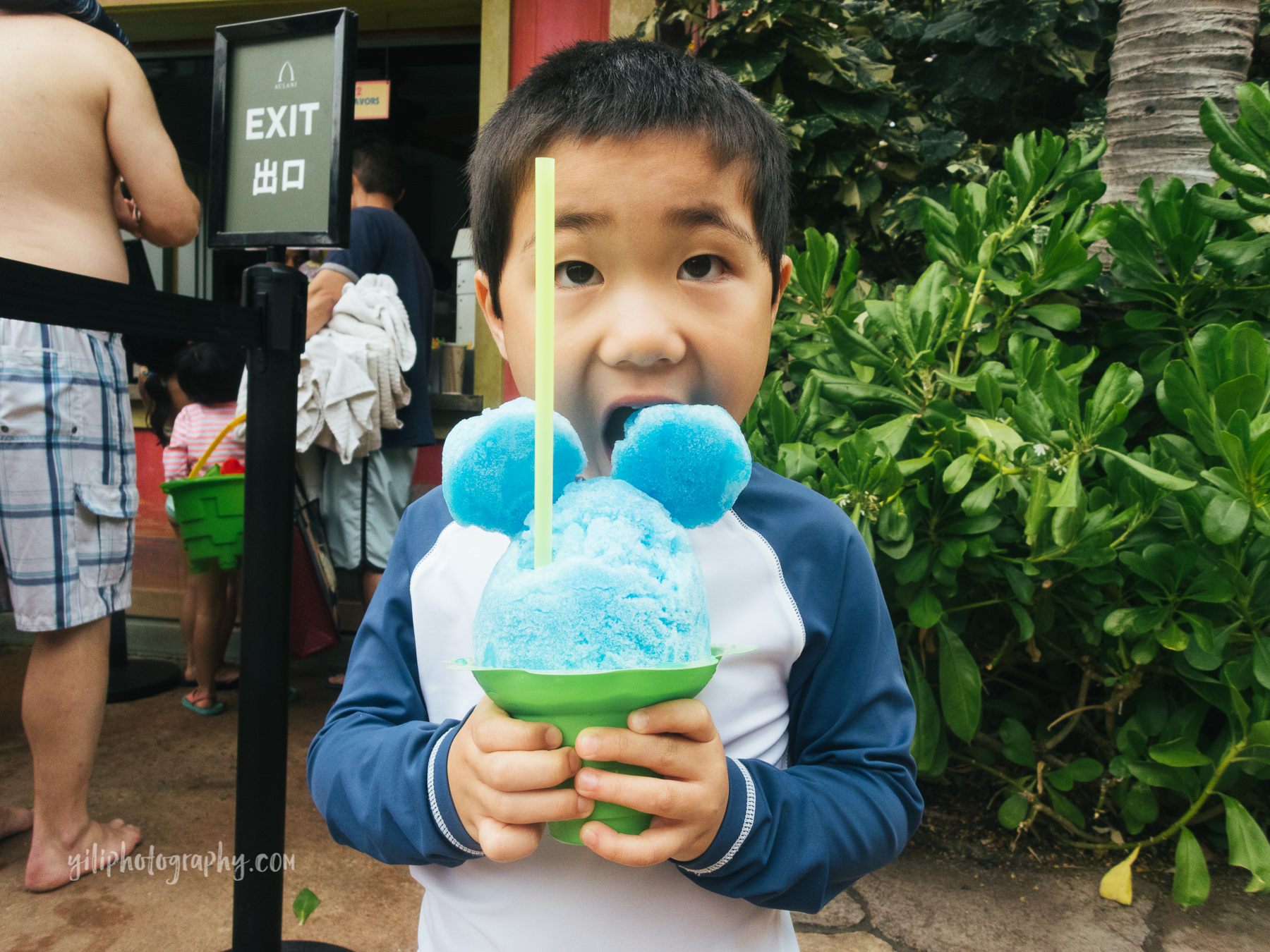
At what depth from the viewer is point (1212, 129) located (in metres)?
1.88

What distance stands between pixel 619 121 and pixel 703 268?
0.16 m

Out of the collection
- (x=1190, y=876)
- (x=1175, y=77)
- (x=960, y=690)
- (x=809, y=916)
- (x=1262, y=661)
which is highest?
(x=1175, y=77)

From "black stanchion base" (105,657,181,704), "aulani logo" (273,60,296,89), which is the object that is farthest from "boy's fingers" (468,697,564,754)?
"black stanchion base" (105,657,181,704)

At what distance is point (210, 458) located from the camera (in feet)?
10.2

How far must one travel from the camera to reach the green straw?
0.56 m

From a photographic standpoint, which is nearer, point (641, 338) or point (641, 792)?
point (641, 792)

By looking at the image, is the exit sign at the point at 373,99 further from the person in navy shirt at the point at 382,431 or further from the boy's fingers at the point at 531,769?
the boy's fingers at the point at 531,769

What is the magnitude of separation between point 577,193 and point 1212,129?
179 centimetres

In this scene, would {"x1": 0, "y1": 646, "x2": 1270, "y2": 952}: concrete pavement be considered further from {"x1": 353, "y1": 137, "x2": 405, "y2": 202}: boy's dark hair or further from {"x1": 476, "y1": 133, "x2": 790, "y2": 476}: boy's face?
{"x1": 353, "y1": 137, "x2": 405, "y2": 202}: boy's dark hair

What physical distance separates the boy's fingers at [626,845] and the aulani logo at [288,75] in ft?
4.39

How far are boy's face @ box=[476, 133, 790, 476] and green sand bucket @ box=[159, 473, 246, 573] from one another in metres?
2.20

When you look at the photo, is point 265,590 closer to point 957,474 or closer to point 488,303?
point 488,303

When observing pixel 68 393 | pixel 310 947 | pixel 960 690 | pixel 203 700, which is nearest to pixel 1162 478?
pixel 960 690

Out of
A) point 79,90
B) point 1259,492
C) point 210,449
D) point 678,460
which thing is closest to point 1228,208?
point 1259,492
